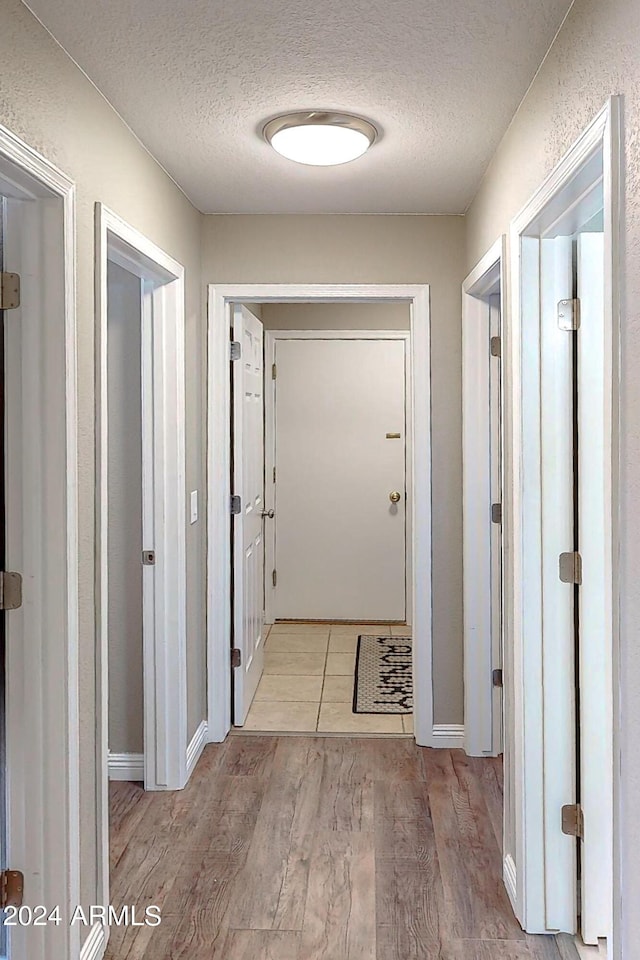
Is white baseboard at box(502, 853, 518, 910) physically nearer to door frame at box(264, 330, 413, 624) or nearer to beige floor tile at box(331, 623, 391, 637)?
beige floor tile at box(331, 623, 391, 637)

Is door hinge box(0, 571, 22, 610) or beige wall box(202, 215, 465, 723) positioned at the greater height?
beige wall box(202, 215, 465, 723)

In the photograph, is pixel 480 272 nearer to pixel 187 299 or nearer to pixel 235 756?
pixel 187 299

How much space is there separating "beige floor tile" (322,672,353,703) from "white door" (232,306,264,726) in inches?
15.1

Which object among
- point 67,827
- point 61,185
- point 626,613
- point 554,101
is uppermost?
point 554,101

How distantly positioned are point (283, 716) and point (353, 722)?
351 mm

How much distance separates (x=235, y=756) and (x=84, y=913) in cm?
147

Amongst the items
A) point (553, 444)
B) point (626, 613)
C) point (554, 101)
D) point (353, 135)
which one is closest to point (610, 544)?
point (626, 613)

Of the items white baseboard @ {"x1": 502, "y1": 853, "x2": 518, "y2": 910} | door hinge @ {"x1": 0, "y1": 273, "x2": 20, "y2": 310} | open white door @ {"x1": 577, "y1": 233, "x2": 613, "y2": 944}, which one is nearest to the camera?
door hinge @ {"x1": 0, "y1": 273, "x2": 20, "y2": 310}

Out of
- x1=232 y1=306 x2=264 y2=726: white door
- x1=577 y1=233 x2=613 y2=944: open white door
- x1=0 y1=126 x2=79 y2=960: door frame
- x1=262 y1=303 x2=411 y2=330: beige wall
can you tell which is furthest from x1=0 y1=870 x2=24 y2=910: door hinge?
x1=262 y1=303 x2=411 y2=330: beige wall

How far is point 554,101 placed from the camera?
6.51 feet

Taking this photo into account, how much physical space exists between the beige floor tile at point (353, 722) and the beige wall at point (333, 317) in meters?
2.76

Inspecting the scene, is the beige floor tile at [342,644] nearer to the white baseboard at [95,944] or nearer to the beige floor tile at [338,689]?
the beige floor tile at [338,689]

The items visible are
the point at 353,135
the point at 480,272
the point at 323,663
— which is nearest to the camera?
the point at 353,135

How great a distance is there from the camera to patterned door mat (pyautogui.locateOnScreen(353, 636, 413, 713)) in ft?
14.1
